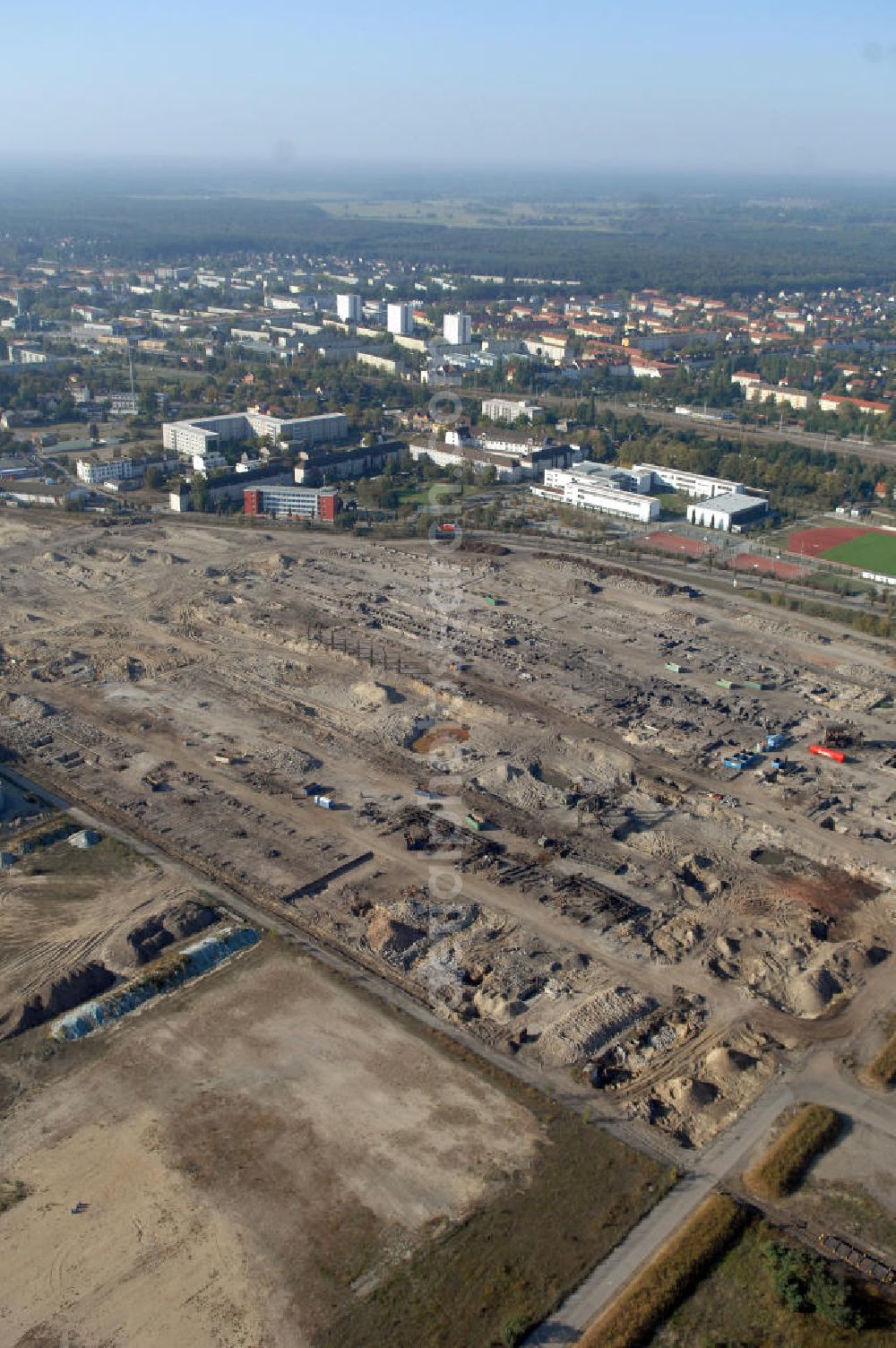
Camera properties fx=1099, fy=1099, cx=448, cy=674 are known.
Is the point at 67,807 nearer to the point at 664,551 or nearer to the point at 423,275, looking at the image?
the point at 664,551

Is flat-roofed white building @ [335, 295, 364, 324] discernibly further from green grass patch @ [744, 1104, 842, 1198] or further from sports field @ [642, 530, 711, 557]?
green grass patch @ [744, 1104, 842, 1198]

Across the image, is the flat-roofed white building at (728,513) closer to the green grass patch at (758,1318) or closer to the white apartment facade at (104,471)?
the white apartment facade at (104,471)

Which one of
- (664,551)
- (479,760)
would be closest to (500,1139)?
(479,760)

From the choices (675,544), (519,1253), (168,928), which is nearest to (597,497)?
(675,544)

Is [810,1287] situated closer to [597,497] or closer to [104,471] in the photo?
[597,497]

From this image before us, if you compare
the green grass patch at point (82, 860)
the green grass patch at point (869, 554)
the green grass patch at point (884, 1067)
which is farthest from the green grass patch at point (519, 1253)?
the green grass patch at point (869, 554)

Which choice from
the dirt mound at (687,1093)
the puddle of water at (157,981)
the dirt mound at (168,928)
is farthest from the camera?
the dirt mound at (168,928)

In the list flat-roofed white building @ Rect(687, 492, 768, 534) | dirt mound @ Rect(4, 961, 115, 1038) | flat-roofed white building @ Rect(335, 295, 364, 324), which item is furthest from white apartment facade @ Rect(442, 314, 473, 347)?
dirt mound @ Rect(4, 961, 115, 1038)
